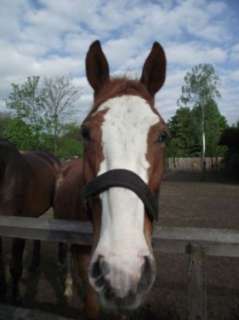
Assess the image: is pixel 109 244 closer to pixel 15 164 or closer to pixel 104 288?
pixel 104 288

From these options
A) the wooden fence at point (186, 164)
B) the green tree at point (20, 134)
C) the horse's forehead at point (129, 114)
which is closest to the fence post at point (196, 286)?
the horse's forehead at point (129, 114)

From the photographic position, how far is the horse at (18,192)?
421 cm

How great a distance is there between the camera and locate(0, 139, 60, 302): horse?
4.21 m

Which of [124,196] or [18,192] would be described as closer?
[124,196]

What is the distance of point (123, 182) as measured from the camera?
157 cm

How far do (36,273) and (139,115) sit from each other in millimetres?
4283

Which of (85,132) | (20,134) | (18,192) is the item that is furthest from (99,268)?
(20,134)

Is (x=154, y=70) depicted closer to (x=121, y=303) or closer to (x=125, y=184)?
(x=125, y=184)

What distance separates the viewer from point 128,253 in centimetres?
138

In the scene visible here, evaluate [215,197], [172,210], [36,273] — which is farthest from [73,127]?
[36,273]

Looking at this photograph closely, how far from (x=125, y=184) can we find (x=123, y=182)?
14mm

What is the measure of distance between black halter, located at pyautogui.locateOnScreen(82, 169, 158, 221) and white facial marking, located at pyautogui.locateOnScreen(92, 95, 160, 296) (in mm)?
29

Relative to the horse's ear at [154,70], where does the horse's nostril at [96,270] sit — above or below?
below

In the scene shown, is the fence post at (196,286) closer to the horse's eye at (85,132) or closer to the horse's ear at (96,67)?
the horse's eye at (85,132)
